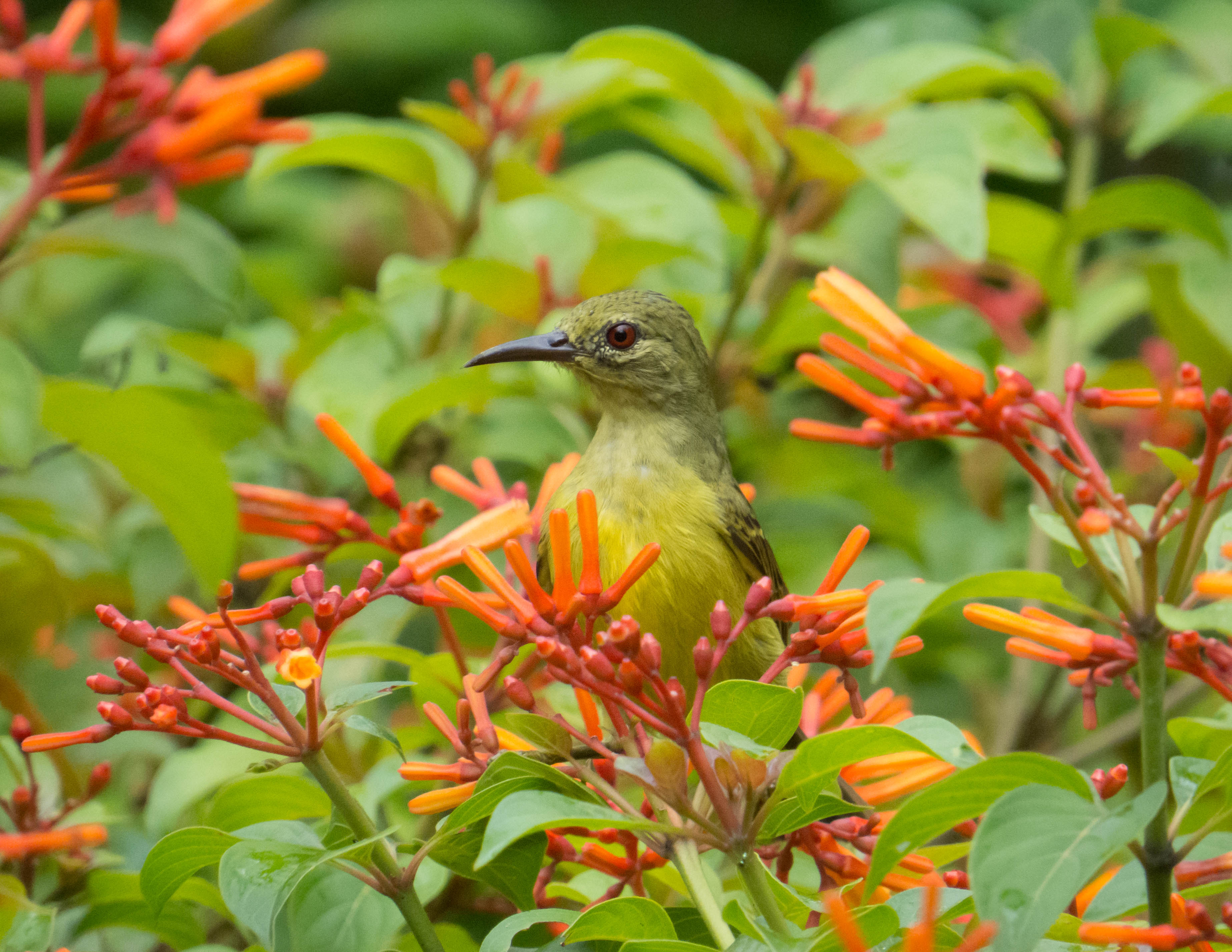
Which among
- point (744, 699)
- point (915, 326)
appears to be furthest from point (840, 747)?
point (915, 326)

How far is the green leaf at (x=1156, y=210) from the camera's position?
2.68m

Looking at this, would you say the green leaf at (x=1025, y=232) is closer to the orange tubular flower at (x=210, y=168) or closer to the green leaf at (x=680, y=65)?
the green leaf at (x=680, y=65)

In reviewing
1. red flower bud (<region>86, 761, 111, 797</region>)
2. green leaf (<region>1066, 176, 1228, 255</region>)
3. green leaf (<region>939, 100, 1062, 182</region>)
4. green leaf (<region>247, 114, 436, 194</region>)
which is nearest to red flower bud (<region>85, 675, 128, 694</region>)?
red flower bud (<region>86, 761, 111, 797</region>)

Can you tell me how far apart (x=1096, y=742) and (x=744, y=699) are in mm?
1876

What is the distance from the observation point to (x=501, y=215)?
278 cm

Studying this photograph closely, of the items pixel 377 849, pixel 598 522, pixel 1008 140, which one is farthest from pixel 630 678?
pixel 1008 140

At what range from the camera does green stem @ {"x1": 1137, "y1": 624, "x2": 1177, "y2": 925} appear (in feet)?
3.76

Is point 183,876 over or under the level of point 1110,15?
under

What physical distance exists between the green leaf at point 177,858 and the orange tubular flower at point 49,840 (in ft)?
0.65

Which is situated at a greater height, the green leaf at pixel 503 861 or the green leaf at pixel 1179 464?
the green leaf at pixel 1179 464

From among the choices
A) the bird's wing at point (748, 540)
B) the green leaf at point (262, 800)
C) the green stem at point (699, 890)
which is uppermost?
the green stem at point (699, 890)

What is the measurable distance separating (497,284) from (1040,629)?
156cm

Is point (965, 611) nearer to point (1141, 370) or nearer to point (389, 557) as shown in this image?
point (389, 557)

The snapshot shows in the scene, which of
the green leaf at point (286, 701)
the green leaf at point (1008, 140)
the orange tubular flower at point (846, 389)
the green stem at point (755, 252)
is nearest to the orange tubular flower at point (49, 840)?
the green leaf at point (286, 701)
